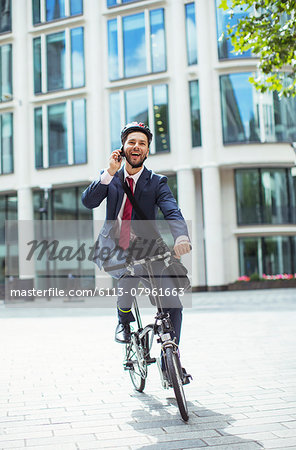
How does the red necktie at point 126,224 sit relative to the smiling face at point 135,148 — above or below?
A: below

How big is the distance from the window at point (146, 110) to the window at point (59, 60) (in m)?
2.44

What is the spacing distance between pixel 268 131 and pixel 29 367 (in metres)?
21.5

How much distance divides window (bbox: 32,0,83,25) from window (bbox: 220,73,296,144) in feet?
29.3

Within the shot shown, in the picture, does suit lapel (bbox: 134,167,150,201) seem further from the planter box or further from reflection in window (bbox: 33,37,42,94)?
reflection in window (bbox: 33,37,42,94)

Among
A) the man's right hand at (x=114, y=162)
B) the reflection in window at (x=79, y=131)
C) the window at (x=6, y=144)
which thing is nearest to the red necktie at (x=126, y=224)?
the man's right hand at (x=114, y=162)

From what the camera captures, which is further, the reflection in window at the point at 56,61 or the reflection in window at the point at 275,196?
the reflection in window at the point at 56,61

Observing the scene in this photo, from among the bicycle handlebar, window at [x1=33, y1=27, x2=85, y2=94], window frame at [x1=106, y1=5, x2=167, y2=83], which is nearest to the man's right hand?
the bicycle handlebar

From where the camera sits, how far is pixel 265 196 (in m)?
26.9

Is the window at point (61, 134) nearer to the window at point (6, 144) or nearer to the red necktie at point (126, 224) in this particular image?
the window at point (6, 144)

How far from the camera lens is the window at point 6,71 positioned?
1177 inches

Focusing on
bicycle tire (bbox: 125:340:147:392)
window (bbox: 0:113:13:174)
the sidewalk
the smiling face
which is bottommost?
the sidewalk

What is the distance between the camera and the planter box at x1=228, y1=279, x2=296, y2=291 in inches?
1016

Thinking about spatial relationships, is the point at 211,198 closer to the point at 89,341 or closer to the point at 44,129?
the point at 44,129

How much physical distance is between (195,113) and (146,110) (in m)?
2.48
